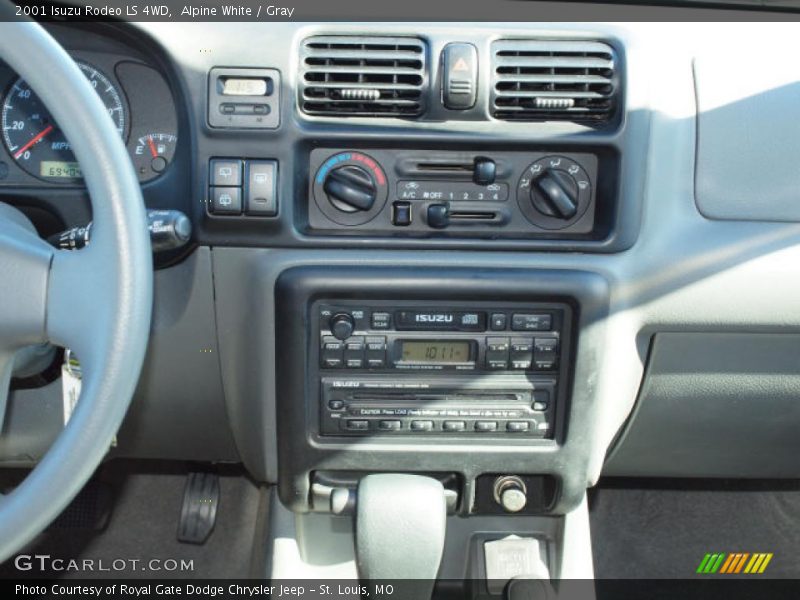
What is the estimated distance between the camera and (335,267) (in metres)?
1.52

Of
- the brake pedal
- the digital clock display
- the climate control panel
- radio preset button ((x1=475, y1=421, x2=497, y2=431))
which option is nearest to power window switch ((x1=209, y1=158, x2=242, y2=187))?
the climate control panel

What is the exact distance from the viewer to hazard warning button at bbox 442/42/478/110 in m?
1.45

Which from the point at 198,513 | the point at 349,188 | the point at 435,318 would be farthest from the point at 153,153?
the point at 198,513

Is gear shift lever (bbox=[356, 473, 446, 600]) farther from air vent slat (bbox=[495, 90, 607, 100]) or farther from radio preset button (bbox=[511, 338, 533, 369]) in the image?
air vent slat (bbox=[495, 90, 607, 100])

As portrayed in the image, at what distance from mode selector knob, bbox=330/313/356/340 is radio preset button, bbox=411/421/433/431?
200 millimetres

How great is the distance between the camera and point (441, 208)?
1.51 m

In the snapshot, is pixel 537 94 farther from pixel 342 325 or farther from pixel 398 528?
pixel 398 528

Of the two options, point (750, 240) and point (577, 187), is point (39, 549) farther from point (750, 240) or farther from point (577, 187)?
point (750, 240)

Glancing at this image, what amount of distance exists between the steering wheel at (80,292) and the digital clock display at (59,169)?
1.18 feet

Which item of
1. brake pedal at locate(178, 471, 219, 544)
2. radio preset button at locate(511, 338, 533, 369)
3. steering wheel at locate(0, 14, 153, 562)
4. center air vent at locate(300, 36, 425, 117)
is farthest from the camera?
brake pedal at locate(178, 471, 219, 544)

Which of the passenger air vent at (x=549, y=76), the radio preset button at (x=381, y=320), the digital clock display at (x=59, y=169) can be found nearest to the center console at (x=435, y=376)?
the radio preset button at (x=381, y=320)

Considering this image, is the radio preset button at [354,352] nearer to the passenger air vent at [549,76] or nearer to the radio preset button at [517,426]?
the radio preset button at [517,426]

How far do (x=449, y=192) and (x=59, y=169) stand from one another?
0.65 m

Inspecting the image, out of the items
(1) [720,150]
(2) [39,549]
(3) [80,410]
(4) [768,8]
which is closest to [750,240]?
(1) [720,150]
